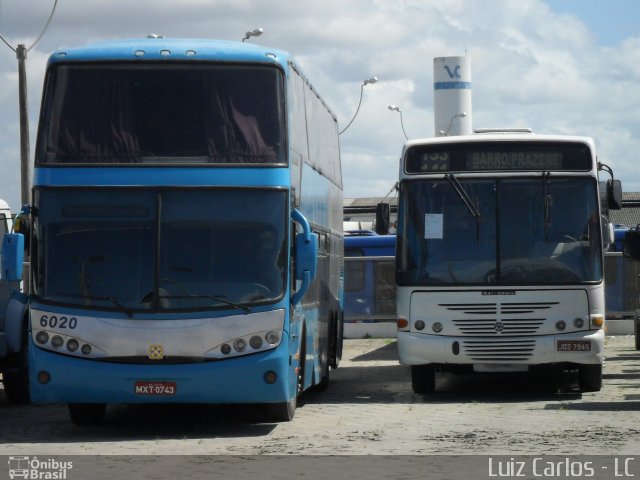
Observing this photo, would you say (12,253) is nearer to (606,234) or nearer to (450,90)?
(606,234)

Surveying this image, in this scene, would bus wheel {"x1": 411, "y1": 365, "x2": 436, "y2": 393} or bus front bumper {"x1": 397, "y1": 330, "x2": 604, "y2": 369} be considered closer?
bus front bumper {"x1": 397, "y1": 330, "x2": 604, "y2": 369}

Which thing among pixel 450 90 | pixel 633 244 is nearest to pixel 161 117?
pixel 633 244

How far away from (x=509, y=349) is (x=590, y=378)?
1242mm

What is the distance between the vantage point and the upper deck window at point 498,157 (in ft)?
58.4

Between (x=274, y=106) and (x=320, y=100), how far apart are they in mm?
4740

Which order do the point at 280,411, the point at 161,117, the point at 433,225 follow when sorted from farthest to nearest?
the point at 433,225, the point at 280,411, the point at 161,117

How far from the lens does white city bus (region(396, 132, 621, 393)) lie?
57.0 feet

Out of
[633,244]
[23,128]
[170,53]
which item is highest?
[23,128]

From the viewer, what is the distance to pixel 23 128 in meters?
31.9

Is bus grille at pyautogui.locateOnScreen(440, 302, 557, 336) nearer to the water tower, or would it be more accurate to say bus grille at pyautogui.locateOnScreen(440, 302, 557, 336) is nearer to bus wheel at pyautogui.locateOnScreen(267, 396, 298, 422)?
bus wheel at pyautogui.locateOnScreen(267, 396, 298, 422)

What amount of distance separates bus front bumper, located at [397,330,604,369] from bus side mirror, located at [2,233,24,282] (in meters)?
5.69

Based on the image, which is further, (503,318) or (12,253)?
(503,318)

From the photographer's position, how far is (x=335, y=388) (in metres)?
20.5

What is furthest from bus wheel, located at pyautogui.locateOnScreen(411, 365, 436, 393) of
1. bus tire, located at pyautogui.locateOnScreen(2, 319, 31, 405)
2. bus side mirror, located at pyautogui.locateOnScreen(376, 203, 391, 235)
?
bus tire, located at pyautogui.locateOnScreen(2, 319, 31, 405)
